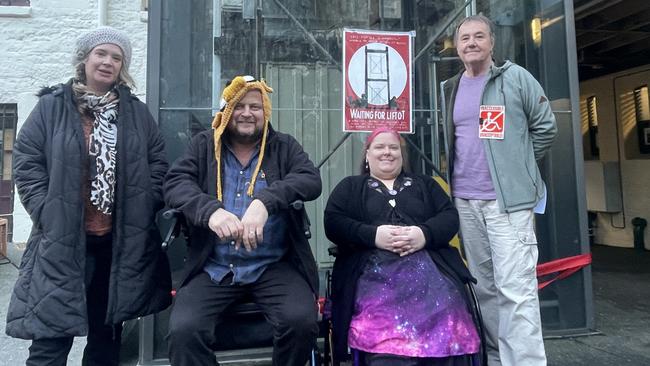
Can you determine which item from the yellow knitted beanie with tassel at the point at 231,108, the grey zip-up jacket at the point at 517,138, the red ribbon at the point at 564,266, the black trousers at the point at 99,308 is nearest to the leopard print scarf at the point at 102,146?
the black trousers at the point at 99,308

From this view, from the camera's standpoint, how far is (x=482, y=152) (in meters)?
2.76

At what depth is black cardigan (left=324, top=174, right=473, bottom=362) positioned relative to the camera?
2396 millimetres

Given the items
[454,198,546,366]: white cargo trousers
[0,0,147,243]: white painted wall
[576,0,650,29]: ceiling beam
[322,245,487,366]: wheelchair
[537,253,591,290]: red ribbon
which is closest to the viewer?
[322,245,487,366]: wheelchair

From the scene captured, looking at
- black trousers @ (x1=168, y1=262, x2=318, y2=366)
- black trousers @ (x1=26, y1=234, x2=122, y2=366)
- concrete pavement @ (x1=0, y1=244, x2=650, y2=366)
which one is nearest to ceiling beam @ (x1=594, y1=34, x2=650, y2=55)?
concrete pavement @ (x1=0, y1=244, x2=650, y2=366)

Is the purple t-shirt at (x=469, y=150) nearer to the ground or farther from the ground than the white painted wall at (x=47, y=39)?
nearer to the ground

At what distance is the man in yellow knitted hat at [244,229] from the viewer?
2160mm

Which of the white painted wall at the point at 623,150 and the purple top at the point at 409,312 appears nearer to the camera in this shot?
the purple top at the point at 409,312

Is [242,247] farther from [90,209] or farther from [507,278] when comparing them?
[507,278]

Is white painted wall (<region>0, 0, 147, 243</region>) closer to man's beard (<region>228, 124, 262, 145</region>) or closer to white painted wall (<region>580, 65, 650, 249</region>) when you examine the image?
man's beard (<region>228, 124, 262, 145</region>)

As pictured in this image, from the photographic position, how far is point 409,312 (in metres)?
2.25

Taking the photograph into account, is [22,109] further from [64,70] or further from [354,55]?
[354,55]

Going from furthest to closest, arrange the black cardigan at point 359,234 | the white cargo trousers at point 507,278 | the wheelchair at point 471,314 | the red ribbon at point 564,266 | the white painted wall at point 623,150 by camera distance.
Result: the white painted wall at point 623,150
the red ribbon at point 564,266
the white cargo trousers at point 507,278
the black cardigan at point 359,234
the wheelchair at point 471,314

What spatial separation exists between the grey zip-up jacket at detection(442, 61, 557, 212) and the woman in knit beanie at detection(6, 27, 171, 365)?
5.93 feet

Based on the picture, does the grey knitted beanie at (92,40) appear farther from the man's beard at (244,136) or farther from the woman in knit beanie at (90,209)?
the man's beard at (244,136)
